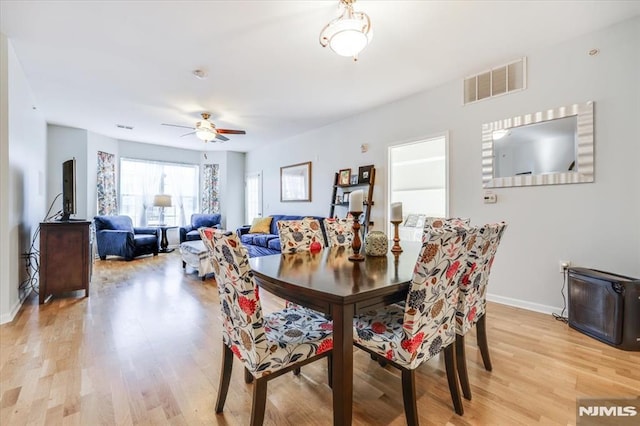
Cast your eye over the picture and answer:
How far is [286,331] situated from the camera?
1.44 metres

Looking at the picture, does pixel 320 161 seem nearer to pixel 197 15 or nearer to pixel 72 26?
pixel 197 15

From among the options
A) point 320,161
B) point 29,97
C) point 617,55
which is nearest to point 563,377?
point 617,55

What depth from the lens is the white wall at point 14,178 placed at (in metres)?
2.56

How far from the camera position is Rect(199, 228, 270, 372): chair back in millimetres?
1153

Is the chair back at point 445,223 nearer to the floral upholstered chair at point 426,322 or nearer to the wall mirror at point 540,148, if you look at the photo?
the wall mirror at point 540,148

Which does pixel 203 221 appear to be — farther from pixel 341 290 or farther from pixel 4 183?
pixel 341 290

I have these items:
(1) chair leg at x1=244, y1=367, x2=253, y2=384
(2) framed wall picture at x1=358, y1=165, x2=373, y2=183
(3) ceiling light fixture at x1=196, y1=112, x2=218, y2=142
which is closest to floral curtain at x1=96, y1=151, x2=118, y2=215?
(3) ceiling light fixture at x1=196, y1=112, x2=218, y2=142

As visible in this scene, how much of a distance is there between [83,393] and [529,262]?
3.80 meters

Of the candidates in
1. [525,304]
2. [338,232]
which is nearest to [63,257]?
[338,232]

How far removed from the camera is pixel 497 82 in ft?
10.0

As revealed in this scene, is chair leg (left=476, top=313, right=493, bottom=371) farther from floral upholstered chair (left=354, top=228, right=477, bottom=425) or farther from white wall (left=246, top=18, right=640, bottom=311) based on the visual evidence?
white wall (left=246, top=18, right=640, bottom=311)

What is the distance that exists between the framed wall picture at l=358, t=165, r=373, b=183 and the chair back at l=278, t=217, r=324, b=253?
2.02 meters

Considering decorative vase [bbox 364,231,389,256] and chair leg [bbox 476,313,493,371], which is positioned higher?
decorative vase [bbox 364,231,389,256]

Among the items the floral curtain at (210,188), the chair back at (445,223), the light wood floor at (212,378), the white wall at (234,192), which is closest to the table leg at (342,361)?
the light wood floor at (212,378)
